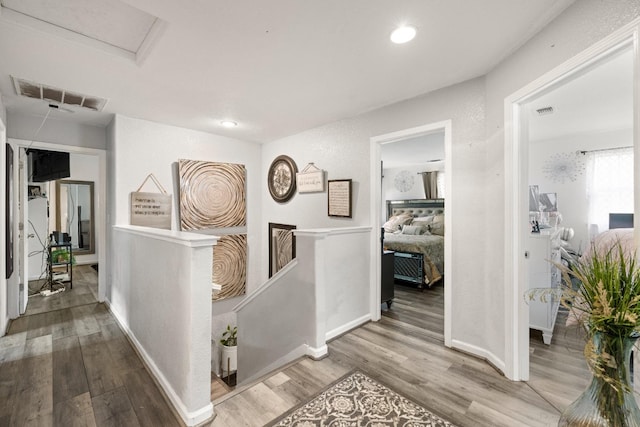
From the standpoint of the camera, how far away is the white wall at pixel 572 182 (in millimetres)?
4305

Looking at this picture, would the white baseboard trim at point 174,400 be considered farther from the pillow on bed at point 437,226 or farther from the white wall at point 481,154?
the pillow on bed at point 437,226

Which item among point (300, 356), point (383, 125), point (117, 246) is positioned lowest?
point (300, 356)

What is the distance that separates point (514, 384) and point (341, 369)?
1219mm

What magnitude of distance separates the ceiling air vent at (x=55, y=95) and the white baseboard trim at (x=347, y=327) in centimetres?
321

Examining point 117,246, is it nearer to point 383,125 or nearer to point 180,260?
point 180,260

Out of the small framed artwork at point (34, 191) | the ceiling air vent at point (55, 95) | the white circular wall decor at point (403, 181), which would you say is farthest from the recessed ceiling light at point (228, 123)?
the white circular wall decor at point (403, 181)

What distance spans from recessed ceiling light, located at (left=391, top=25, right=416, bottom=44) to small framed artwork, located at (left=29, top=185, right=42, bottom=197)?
645cm

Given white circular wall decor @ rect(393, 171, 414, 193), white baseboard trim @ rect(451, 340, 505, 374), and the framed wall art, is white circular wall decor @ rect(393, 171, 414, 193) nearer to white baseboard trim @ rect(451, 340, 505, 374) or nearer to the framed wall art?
the framed wall art

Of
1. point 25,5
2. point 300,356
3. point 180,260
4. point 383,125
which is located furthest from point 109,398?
point 383,125

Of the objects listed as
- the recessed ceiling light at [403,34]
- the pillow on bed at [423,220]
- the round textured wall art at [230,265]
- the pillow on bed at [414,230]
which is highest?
the recessed ceiling light at [403,34]

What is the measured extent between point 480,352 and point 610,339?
63.4 inches

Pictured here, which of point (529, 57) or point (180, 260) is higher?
point (529, 57)

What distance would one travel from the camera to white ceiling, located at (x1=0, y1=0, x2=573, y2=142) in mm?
1554

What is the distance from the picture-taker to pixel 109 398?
6.03ft
